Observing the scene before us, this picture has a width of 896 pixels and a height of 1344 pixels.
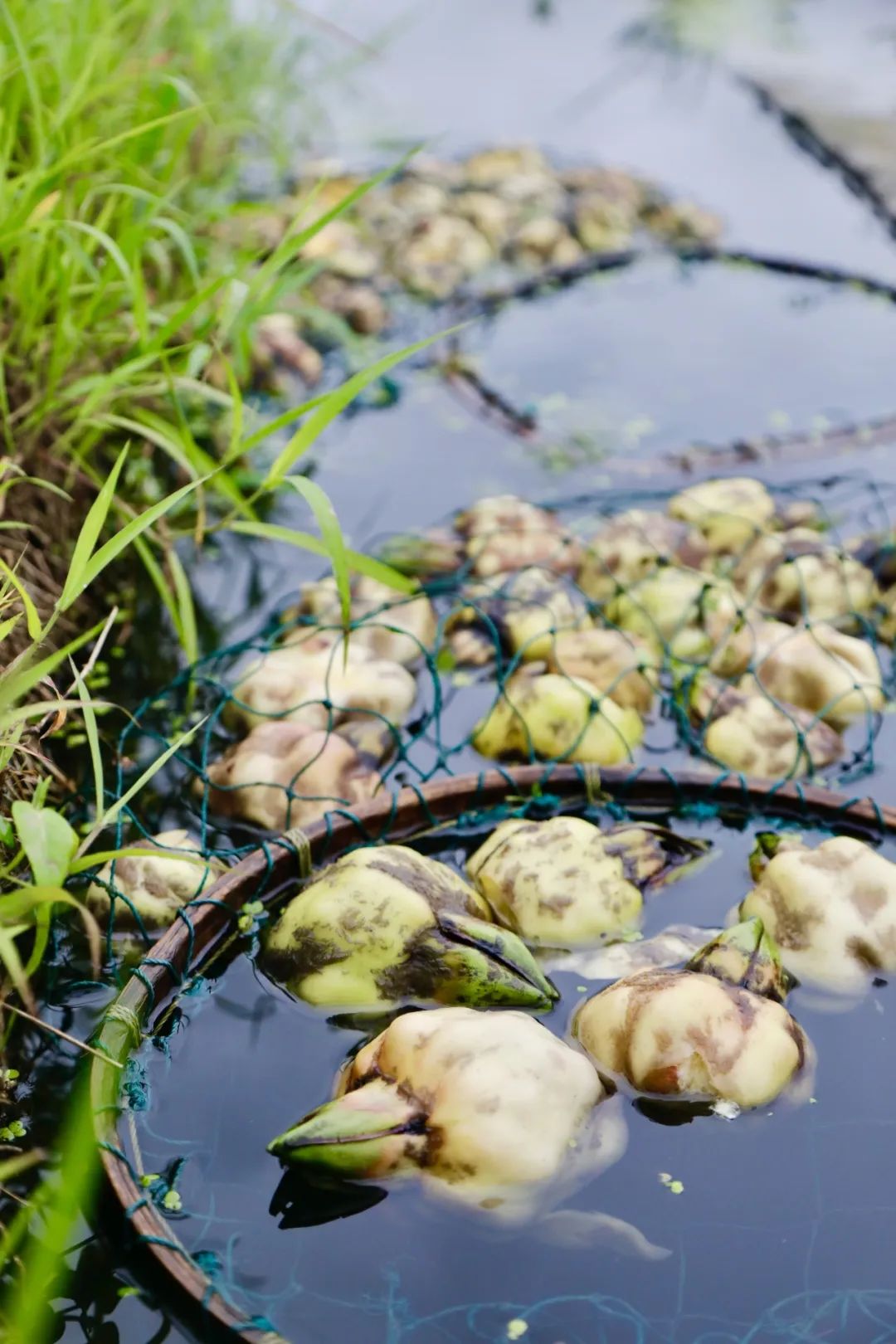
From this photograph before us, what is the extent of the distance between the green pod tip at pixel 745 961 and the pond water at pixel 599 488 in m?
0.09

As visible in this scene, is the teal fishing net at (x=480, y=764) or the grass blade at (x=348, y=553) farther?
the grass blade at (x=348, y=553)

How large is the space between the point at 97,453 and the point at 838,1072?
61.1 inches

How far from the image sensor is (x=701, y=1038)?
4.00 feet

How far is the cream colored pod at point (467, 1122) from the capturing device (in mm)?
1127

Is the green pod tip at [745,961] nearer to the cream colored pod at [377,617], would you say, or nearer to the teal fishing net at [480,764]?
the teal fishing net at [480,764]

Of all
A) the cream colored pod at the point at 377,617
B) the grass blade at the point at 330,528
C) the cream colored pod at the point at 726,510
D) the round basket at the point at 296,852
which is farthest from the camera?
the cream colored pod at the point at 726,510

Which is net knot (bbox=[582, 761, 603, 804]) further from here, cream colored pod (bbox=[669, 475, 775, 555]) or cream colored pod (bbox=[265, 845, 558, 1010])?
cream colored pod (bbox=[669, 475, 775, 555])

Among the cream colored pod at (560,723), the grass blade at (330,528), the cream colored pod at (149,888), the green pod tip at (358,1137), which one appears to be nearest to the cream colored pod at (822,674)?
the cream colored pod at (560,723)

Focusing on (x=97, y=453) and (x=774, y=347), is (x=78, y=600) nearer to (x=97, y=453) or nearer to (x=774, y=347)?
(x=97, y=453)

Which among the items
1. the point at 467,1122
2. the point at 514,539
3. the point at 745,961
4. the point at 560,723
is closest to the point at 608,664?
the point at 560,723

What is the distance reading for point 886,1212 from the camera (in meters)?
1.18

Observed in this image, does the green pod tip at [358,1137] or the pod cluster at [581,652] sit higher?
the green pod tip at [358,1137]

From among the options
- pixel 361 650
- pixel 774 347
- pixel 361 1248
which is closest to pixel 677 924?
pixel 361 1248

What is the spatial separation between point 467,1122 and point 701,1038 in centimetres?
25
